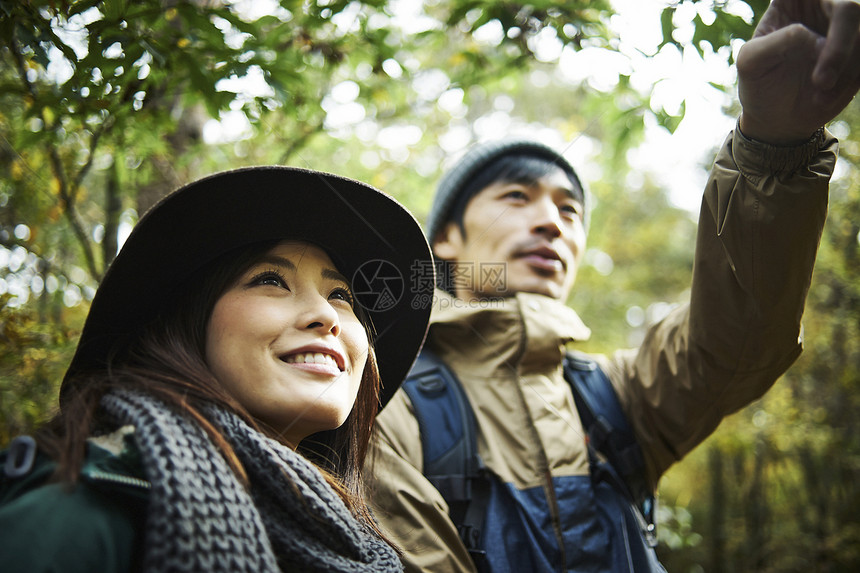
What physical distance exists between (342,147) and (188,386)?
349 centimetres

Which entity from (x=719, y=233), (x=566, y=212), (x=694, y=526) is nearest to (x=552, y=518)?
(x=719, y=233)

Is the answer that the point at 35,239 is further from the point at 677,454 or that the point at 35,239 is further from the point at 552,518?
the point at 677,454

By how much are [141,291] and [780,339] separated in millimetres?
2088

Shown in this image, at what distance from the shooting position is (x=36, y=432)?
4.09 ft

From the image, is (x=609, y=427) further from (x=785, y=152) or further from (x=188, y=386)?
(x=188, y=386)

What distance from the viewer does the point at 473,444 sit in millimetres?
2199

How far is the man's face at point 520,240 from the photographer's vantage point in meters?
2.61

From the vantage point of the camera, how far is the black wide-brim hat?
5.19 ft

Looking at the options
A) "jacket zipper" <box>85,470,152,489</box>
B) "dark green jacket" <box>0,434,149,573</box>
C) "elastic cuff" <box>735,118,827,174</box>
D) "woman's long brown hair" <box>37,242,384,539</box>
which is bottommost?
"dark green jacket" <box>0,434,149,573</box>

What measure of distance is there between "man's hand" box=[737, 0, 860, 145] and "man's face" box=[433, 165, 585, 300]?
44.7 inches

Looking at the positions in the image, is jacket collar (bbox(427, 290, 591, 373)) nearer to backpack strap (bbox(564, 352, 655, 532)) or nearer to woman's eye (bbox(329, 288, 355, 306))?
backpack strap (bbox(564, 352, 655, 532))

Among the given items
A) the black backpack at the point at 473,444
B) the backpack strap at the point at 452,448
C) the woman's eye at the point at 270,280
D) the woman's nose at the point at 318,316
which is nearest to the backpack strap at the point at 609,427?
the black backpack at the point at 473,444

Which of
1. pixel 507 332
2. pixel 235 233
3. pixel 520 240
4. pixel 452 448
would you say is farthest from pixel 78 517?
pixel 520 240

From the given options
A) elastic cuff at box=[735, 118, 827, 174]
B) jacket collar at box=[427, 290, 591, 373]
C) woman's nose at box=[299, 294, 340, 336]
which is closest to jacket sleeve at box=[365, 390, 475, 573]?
jacket collar at box=[427, 290, 591, 373]
